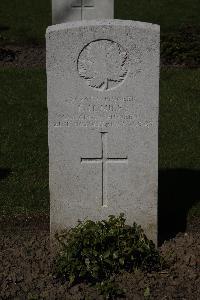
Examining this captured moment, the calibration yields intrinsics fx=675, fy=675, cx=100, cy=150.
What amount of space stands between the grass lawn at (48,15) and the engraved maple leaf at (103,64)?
968 cm

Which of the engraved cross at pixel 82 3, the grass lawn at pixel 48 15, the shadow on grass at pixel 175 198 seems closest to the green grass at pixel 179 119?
the shadow on grass at pixel 175 198

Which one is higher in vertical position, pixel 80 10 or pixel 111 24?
pixel 80 10

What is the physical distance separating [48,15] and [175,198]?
10729mm

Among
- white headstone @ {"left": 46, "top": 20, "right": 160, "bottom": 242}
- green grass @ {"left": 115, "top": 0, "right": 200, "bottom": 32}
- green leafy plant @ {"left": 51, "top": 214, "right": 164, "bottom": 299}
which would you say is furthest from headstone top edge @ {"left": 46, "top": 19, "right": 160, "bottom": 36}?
green grass @ {"left": 115, "top": 0, "right": 200, "bottom": 32}

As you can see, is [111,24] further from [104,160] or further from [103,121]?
[104,160]

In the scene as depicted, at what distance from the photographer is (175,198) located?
7.07 metres

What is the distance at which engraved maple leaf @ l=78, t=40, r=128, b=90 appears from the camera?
17.1 ft

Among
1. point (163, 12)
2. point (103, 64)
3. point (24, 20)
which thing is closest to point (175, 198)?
point (103, 64)

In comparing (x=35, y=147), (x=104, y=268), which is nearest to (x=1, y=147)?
(x=35, y=147)

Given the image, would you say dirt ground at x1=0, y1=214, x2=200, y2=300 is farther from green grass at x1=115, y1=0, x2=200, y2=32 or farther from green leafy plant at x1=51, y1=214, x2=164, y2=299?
green grass at x1=115, y1=0, x2=200, y2=32

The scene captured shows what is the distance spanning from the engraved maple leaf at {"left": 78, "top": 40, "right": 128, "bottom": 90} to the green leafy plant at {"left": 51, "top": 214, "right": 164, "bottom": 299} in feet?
3.62

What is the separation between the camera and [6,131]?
9555 millimetres

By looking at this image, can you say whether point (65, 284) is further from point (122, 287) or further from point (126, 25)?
point (126, 25)

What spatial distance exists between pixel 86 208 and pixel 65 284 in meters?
0.69
